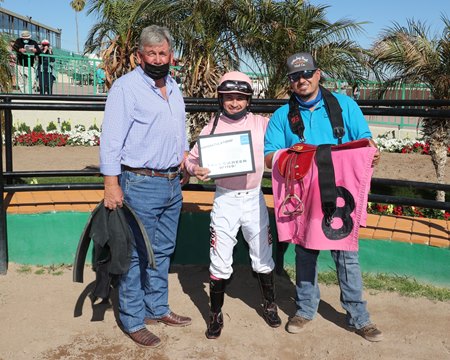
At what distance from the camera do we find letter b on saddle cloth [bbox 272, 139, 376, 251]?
3221 millimetres

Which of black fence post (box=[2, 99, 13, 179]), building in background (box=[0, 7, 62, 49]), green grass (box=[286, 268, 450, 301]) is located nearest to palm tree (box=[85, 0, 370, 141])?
black fence post (box=[2, 99, 13, 179])

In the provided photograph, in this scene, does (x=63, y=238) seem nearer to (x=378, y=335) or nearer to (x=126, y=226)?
(x=126, y=226)

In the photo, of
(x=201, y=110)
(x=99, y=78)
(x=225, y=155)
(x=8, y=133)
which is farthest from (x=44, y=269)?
(x=99, y=78)

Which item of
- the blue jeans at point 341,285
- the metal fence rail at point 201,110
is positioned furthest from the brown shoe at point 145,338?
the metal fence rail at point 201,110

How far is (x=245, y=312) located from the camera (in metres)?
3.87

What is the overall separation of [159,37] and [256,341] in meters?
1.95

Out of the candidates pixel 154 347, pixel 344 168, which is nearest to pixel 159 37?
pixel 344 168

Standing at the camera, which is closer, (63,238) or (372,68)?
(63,238)

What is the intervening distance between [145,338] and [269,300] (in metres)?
0.87

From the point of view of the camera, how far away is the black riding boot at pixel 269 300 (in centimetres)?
363

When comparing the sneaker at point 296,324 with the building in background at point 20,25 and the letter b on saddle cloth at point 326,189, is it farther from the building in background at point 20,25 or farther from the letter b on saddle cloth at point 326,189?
the building in background at point 20,25

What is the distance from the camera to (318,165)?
322 cm

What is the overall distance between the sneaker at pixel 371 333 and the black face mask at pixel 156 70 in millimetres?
2016

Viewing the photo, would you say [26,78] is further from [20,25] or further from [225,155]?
[20,25]
